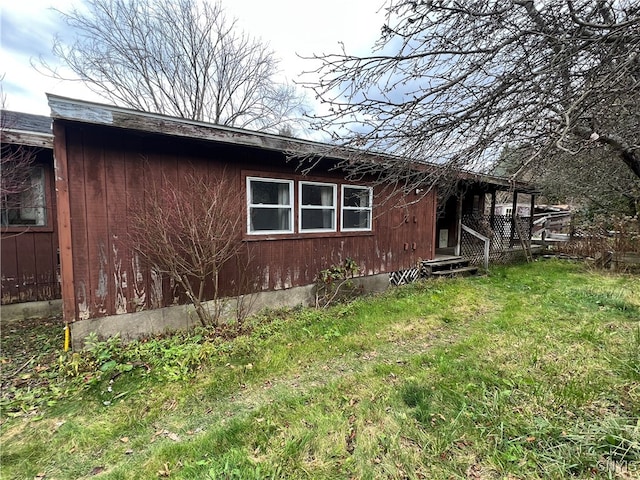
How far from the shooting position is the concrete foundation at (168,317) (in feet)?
12.5

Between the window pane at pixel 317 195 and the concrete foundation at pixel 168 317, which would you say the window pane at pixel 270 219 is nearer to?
the window pane at pixel 317 195

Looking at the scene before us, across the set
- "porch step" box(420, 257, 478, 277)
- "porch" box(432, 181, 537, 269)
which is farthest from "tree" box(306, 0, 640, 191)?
"porch" box(432, 181, 537, 269)

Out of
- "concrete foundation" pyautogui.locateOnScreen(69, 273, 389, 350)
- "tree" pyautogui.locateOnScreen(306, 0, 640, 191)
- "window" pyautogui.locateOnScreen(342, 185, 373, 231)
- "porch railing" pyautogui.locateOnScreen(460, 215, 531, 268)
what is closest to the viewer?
"tree" pyautogui.locateOnScreen(306, 0, 640, 191)

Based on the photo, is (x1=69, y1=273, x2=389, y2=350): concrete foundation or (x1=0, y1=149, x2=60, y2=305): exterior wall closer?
(x1=69, y1=273, x2=389, y2=350): concrete foundation

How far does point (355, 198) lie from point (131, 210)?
4.11 meters

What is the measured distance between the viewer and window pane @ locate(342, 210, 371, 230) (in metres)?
6.24

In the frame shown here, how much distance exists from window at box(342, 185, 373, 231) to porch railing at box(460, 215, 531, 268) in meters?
3.92

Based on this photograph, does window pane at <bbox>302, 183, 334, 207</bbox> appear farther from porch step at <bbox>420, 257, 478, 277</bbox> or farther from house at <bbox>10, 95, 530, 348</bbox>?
porch step at <bbox>420, 257, 478, 277</bbox>

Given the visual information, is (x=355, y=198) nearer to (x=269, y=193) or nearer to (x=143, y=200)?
Answer: (x=269, y=193)

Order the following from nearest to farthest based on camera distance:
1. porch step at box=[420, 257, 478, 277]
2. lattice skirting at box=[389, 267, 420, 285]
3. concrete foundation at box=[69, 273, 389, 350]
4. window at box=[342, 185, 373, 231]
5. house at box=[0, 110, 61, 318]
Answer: concrete foundation at box=[69, 273, 389, 350], house at box=[0, 110, 61, 318], window at box=[342, 185, 373, 231], lattice skirting at box=[389, 267, 420, 285], porch step at box=[420, 257, 478, 277]

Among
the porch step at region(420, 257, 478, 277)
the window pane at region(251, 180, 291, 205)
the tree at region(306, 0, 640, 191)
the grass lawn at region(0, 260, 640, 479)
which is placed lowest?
the grass lawn at region(0, 260, 640, 479)

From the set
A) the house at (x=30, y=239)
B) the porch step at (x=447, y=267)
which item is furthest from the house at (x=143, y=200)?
the porch step at (x=447, y=267)

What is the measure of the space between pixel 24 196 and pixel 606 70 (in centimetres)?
737

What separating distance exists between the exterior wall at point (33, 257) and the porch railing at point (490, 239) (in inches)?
377
